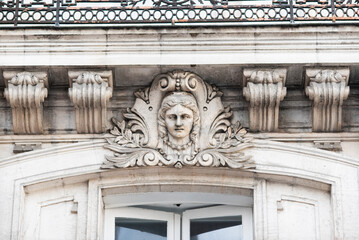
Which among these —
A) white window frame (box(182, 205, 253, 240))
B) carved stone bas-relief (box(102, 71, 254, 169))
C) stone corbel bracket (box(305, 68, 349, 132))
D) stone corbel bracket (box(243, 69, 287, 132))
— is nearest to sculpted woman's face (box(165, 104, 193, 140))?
carved stone bas-relief (box(102, 71, 254, 169))

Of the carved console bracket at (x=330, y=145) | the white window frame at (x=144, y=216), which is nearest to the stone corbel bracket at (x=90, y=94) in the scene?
the white window frame at (x=144, y=216)

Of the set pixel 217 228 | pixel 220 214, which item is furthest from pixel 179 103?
pixel 217 228

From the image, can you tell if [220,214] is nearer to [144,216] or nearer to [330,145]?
[144,216]

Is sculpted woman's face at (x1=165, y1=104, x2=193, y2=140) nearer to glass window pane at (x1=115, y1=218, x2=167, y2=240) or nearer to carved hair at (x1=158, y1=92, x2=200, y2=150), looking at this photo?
carved hair at (x1=158, y1=92, x2=200, y2=150)

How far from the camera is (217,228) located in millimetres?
10414

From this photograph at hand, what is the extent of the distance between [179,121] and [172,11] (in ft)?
3.85

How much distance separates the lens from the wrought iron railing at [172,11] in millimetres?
10562

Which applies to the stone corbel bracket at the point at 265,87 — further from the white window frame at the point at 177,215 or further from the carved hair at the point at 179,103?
the white window frame at the point at 177,215

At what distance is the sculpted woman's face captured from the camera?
10.2m

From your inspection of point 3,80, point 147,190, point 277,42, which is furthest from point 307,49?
point 3,80

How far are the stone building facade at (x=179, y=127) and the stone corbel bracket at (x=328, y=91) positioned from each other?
1 cm

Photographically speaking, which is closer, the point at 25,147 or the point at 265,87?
the point at 265,87

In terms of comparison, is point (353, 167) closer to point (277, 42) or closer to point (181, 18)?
point (277, 42)

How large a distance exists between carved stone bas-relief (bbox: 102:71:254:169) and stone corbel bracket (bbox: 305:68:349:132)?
0.72m
